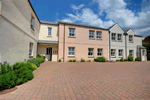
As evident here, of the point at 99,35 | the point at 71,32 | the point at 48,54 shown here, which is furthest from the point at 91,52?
the point at 48,54

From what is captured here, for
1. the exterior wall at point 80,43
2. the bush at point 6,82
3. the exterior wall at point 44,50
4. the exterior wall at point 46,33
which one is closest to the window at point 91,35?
the exterior wall at point 80,43

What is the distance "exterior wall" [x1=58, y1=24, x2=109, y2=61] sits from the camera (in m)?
14.3

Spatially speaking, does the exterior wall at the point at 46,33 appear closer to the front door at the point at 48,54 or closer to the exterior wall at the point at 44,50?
the exterior wall at the point at 44,50

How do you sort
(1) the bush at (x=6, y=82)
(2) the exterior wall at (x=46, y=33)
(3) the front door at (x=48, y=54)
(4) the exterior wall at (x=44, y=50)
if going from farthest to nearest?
(3) the front door at (x=48, y=54) < (2) the exterior wall at (x=46, y=33) < (4) the exterior wall at (x=44, y=50) < (1) the bush at (x=6, y=82)

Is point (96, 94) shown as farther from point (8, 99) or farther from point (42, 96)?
point (8, 99)

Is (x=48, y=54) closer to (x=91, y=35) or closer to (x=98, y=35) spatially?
(x=91, y=35)

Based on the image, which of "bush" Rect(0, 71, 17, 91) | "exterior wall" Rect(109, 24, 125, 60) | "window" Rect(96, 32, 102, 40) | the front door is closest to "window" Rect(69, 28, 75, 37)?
the front door

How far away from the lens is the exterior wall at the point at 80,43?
1431 cm

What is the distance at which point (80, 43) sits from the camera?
15359mm

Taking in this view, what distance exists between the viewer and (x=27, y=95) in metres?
3.15

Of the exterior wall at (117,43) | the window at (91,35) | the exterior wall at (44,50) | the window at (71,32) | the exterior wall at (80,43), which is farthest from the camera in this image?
the exterior wall at (117,43)

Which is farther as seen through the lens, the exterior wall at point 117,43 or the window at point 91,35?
the exterior wall at point 117,43

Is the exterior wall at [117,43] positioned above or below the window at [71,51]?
above

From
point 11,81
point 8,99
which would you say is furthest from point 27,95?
point 11,81
